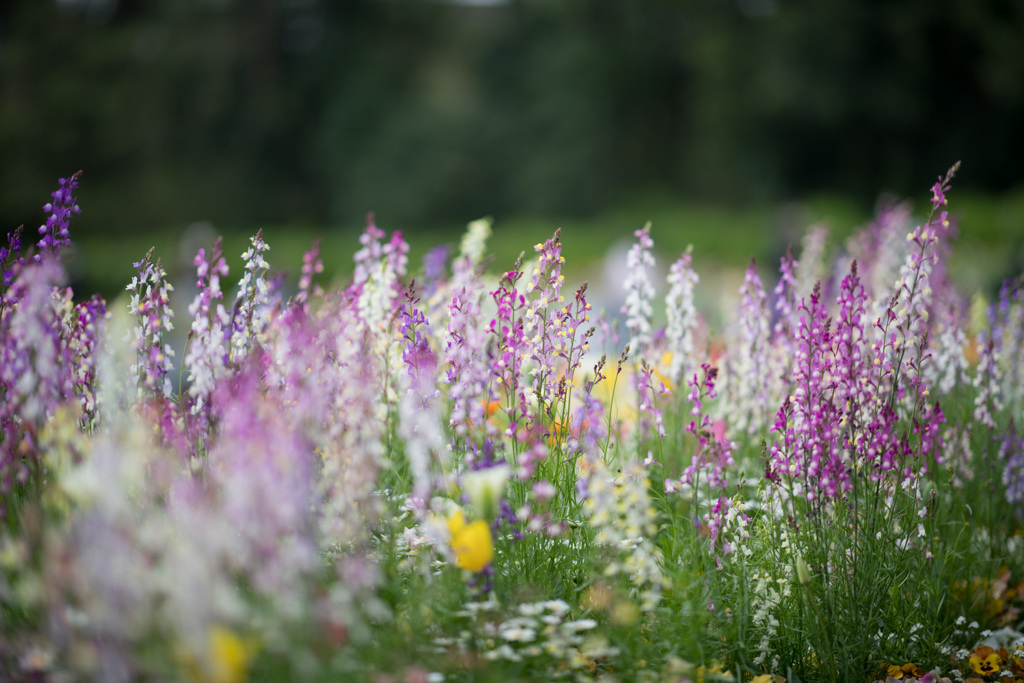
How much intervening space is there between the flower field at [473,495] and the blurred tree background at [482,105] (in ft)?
71.1

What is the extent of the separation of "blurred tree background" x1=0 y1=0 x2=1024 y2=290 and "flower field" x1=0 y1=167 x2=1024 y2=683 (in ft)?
71.1

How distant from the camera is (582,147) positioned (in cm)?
3203

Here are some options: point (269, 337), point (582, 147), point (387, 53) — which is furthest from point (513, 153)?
point (269, 337)

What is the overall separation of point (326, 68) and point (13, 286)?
32.2 metres

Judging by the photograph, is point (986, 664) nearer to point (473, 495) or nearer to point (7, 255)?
point (473, 495)

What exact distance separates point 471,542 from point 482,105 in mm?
31175

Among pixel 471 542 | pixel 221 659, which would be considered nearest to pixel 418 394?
pixel 471 542

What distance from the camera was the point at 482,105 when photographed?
3183 centimetres

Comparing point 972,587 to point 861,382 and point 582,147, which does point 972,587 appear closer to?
point 861,382

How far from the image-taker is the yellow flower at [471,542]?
224cm

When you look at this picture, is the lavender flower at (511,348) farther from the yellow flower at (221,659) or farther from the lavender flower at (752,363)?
the yellow flower at (221,659)

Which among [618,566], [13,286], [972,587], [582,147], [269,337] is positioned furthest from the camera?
[582,147]

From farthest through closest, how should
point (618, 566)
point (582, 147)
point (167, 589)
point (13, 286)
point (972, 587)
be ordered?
1. point (582, 147)
2. point (972, 587)
3. point (13, 286)
4. point (618, 566)
5. point (167, 589)

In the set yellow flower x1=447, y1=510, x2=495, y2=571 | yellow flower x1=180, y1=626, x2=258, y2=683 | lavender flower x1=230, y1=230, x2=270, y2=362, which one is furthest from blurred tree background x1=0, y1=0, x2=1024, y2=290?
yellow flower x1=180, y1=626, x2=258, y2=683
